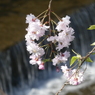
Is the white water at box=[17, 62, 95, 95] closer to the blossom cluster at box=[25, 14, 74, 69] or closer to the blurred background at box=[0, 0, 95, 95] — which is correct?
the blurred background at box=[0, 0, 95, 95]

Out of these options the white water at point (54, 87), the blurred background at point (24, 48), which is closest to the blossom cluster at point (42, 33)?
the blurred background at point (24, 48)

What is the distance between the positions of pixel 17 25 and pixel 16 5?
121 cm

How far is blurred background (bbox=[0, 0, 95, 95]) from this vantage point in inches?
169

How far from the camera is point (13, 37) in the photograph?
4723mm

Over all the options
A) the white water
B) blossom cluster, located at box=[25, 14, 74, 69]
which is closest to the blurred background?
the white water

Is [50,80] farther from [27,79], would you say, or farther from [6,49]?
[6,49]

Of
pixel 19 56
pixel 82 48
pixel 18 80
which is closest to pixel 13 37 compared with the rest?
pixel 19 56

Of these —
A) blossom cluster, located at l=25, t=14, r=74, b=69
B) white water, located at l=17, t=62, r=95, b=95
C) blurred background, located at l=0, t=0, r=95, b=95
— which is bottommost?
blossom cluster, located at l=25, t=14, r=74, b=69

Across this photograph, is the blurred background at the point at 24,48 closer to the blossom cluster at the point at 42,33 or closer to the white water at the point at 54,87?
the white water at the point at 54,87

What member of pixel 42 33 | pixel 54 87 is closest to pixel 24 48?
pixel 54 87

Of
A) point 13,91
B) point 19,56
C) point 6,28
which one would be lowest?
point 13,91

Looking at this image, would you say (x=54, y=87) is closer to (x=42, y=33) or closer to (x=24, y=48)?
(x=24, y=48)


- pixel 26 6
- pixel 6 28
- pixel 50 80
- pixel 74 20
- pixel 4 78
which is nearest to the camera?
pixel 4 78

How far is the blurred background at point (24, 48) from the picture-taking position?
430 centimetres
